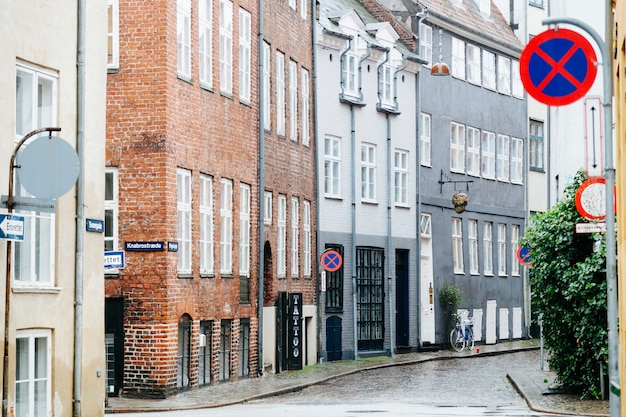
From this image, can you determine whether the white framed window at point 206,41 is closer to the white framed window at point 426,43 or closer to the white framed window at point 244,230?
the white framed window at point 244,230

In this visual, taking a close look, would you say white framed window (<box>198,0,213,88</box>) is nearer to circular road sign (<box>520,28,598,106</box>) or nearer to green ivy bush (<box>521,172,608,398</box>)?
green ivy bush (<box>521,172,608,398</box>)

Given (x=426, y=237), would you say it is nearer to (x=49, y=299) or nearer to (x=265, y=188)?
(x=265, y=188)

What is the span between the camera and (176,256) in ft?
86.2

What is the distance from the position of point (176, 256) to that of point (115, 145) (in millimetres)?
2422

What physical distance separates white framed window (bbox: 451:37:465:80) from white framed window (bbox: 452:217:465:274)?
16.0 ft

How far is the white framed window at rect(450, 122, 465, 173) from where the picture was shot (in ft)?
150

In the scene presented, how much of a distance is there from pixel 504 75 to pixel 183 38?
82.2 feet

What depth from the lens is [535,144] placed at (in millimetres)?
52500

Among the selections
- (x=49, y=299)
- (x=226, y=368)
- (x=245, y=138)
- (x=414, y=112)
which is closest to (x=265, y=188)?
(x=245, y=138)

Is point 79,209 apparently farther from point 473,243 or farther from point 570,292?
point 473,243

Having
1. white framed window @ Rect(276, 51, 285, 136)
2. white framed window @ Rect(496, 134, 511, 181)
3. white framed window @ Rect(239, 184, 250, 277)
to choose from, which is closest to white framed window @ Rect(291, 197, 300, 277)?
white framed window @ Rect(276, 51, 285, 136)

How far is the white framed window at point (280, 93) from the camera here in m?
33.4

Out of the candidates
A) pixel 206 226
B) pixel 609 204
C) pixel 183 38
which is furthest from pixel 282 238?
pixel 609 204

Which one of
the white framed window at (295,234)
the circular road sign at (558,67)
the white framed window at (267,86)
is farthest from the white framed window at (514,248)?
the circular road sign at (558,67)
